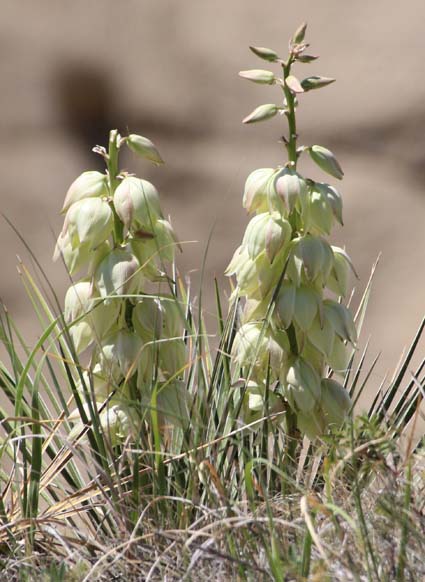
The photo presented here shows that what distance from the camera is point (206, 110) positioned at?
7.80 feet

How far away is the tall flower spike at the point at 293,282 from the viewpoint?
0.92m

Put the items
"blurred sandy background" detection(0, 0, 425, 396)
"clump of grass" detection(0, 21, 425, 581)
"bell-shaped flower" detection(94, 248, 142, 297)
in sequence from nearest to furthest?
1. "clump of grass" detection(0, 21, 425, 581)
2. "bell-shaped flower" detection(94, 248, 142, 297)
3. "blurred sandy background" detection(0, 0, 425, 396)

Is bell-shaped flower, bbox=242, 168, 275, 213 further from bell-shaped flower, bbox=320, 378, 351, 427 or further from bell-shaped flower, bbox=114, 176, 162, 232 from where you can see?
bell-shaped flower, bbox=320, 378, 351, 427

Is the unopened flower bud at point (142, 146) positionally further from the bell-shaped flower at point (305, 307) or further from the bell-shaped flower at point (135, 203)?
the bell-shaped flower at point (305, 307)

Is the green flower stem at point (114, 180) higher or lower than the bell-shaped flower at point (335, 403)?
higher

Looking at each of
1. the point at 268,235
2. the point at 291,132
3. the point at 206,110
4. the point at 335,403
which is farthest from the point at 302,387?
the point at 206,110

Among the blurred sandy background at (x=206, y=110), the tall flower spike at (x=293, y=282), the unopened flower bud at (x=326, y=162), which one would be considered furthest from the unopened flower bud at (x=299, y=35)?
the blurred sandy background at (x=206, y=110)

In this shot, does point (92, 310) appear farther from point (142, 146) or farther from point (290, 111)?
point (290, 111)

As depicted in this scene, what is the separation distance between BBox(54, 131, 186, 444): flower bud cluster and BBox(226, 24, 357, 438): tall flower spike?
0.08 metres

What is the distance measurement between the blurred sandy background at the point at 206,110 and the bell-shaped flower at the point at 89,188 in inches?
52.3

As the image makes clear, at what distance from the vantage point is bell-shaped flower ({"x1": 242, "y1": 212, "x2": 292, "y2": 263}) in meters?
0.92

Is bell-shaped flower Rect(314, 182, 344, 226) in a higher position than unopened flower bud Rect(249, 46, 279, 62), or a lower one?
lower

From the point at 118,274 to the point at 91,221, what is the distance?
6 cm

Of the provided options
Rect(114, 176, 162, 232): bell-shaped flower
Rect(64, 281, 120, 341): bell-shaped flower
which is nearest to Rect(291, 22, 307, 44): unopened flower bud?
Rect(114, 176, 162, 232): bell-shaped flower
